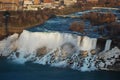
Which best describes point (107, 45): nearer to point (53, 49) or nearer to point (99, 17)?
point (99, 17)

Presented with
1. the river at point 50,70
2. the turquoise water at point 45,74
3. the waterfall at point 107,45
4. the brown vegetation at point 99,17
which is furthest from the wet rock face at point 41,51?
the waterfall at point 107,45

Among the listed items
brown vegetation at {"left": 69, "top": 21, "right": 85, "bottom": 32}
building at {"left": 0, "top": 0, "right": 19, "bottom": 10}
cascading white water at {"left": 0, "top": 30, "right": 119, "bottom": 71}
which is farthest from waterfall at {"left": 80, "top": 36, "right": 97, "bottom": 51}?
building at {"left": 0, "top": 0, "right": 19, "bottom": 10}

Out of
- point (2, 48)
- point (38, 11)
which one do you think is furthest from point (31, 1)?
point (2, 48)

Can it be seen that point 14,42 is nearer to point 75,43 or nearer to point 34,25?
point 34,25

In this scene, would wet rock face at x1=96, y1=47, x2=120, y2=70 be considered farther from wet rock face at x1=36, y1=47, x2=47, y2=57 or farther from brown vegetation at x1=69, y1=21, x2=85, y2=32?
wet rock face at x1=36, y1=47, x2=47, y2=57

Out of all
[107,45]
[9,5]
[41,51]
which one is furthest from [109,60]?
[9,5]
